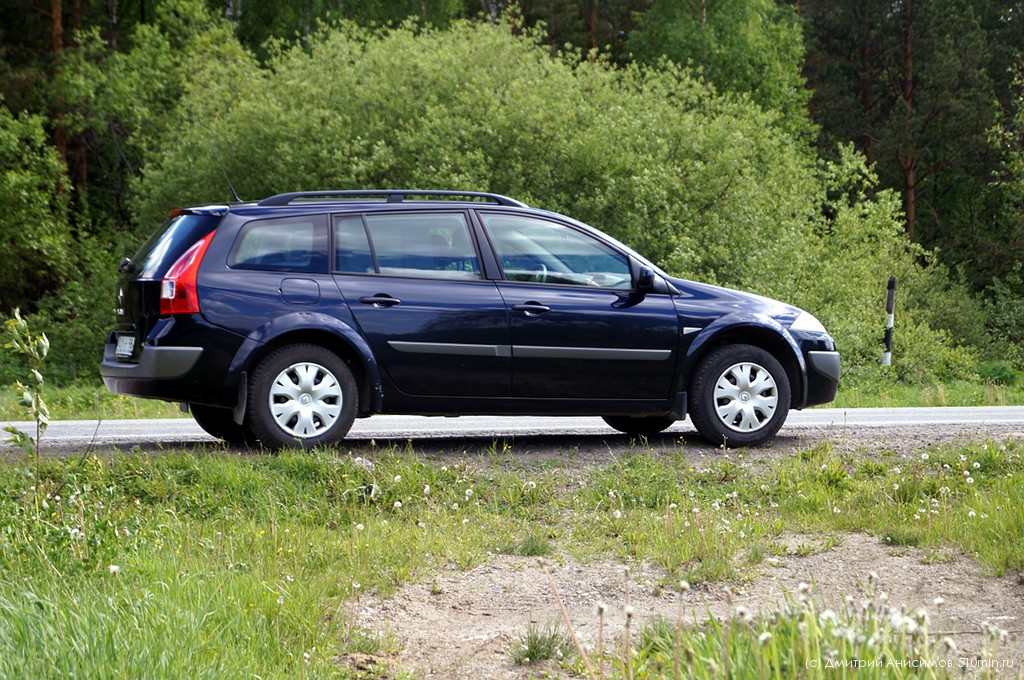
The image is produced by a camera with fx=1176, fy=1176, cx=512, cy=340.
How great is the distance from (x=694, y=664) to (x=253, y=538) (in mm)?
2708

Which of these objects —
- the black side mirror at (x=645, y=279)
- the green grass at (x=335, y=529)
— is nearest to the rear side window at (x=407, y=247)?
the black side mirror at (x=645, y=279)

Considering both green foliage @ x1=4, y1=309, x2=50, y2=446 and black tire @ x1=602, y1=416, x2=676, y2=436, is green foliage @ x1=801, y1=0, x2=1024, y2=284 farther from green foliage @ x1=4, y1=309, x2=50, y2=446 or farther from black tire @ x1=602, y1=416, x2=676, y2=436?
green foliage @ x1=4, y1=309, x2=50, y2=446

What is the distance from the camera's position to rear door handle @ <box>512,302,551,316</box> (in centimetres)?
810

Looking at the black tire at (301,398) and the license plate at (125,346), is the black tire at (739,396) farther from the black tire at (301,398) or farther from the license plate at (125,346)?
the license plate at (125,346)

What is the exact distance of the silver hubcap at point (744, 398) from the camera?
8.49 meters

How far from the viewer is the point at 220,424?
28.3ft

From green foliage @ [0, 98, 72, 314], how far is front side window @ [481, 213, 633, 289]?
73.4ft

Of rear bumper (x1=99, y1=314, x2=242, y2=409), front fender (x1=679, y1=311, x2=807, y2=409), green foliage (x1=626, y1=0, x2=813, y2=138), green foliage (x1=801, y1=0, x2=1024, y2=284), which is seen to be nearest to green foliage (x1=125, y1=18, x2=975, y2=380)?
front fender (x1=679, y1=311, x2=807, y2=409)

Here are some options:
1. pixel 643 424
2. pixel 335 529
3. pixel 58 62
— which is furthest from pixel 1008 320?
pixel 335 529

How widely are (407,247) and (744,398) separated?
2.67 metres

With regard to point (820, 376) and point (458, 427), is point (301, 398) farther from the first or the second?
point (820, 376)

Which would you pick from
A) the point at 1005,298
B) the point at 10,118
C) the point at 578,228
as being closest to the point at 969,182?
the point at 1005,298

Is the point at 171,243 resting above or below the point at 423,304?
above

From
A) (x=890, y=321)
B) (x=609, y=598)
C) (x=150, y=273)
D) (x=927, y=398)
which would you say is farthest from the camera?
(x=890, y=321)
